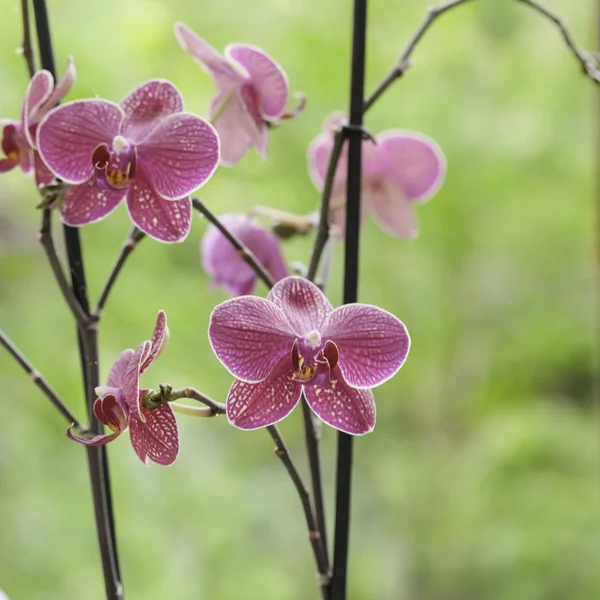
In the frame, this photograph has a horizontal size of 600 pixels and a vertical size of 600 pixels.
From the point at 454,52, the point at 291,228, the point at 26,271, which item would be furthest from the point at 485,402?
the point at 291,228

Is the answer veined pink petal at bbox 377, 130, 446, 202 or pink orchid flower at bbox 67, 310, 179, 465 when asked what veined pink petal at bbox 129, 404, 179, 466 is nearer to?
pink orchid flower at bbox 67, 310, 179, 465

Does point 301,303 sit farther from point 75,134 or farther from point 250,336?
point 75,134

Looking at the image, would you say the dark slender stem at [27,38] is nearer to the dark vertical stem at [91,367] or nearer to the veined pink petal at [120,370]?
the dark vertical stem at [91,367]

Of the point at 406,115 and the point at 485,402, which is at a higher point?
the point at 406,115

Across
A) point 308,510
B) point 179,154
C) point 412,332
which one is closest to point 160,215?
point 179,154

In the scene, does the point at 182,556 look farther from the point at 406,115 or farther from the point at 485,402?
the point at 406,115

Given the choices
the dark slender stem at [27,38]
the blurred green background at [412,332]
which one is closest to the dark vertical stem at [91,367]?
the dark slender stem at [27,38]
